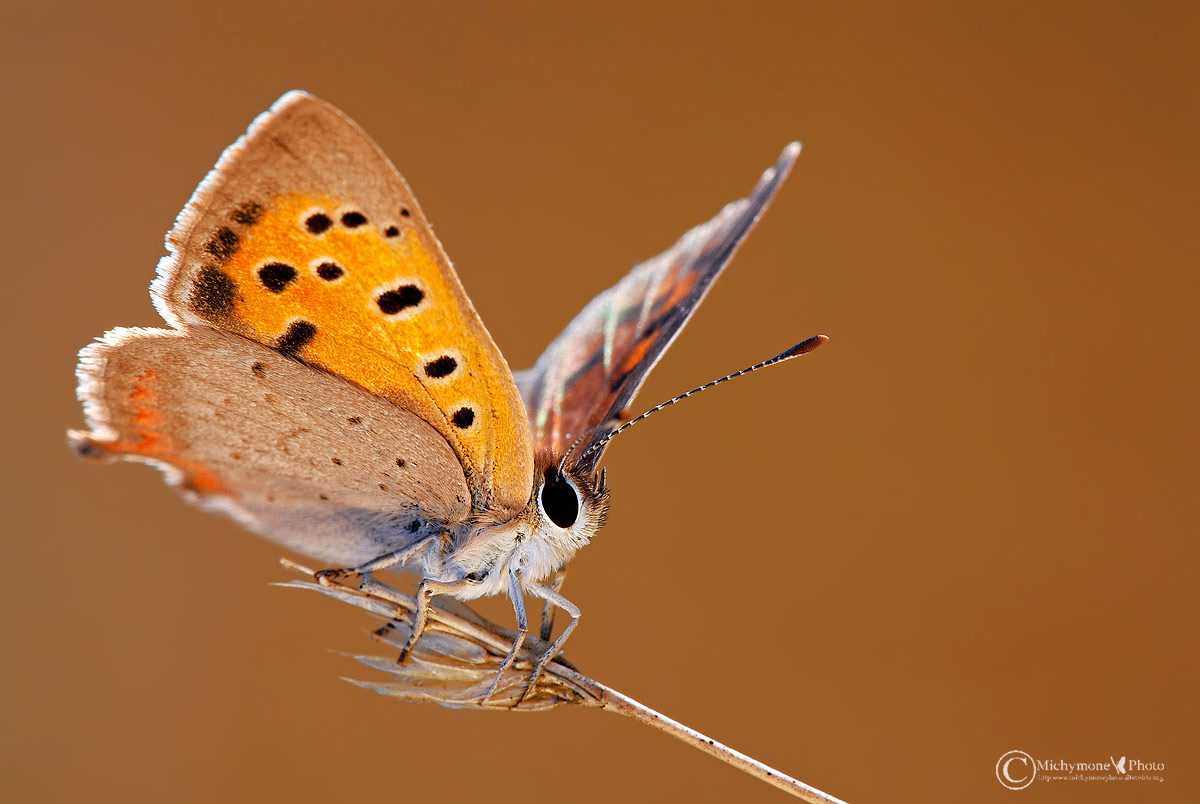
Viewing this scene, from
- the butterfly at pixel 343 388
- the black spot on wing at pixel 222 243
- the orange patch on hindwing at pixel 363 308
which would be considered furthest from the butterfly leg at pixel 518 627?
the black spot on wing at pixel 222 243

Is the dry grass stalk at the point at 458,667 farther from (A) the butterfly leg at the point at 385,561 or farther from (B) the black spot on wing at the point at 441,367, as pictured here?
(B) the black spot on wing at the point at 441,367

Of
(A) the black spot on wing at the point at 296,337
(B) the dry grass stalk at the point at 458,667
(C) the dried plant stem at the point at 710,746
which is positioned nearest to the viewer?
(C) the dried plant stem at the point at 710,746

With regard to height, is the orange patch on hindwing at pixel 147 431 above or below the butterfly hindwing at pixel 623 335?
below

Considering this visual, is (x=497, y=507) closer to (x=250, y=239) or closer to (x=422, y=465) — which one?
(x=422, y=465)

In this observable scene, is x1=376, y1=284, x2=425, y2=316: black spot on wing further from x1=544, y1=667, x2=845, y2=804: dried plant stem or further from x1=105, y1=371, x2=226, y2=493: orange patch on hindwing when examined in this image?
A: x1=544, y1=667, x2=845, y2=804: dried plant stem

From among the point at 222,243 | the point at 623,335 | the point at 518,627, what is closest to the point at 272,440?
the point at 222,243

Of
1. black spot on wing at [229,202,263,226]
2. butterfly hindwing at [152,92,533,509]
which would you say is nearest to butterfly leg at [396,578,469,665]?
butterfly hindwing at [152,92,533,509]
